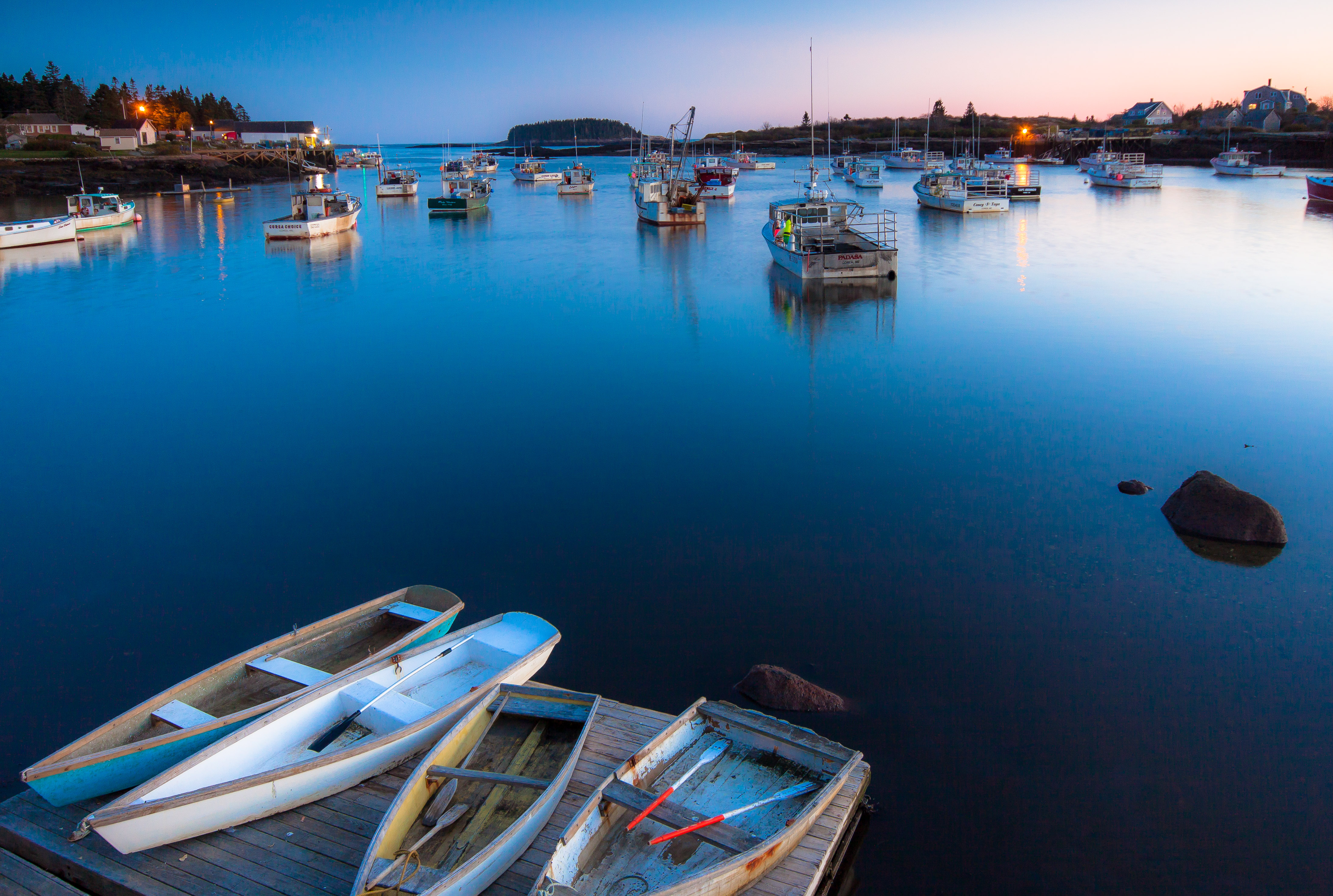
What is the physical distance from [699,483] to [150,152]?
94027 millimetres

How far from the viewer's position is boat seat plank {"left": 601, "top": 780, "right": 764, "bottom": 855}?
5.44 meters

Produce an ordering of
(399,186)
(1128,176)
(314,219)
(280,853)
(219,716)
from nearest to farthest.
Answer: (280,853), (219,716), (314,219), (1128,176), (399,186)

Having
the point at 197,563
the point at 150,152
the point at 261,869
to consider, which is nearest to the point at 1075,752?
the point at 261,869

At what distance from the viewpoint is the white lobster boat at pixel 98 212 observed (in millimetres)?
42812

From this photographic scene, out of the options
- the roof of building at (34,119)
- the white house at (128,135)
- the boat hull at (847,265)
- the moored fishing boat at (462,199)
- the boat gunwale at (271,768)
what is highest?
the roof of building at (34,119)

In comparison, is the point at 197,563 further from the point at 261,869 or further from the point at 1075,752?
the point at 1075,752

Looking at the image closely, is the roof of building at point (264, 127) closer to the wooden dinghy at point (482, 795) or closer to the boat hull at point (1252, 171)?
the boat hull at point (1252, 171)

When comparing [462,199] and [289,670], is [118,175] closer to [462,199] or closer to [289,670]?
[462,199]

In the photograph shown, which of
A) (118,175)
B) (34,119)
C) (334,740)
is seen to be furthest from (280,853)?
(34,119)

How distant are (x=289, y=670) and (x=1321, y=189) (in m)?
64.3

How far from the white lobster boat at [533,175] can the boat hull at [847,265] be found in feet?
223

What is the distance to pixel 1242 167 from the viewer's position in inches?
2884

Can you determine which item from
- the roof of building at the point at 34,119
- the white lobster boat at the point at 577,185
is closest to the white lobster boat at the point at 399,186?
the white lobster boat at the point at 577,185

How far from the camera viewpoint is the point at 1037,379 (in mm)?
18297
